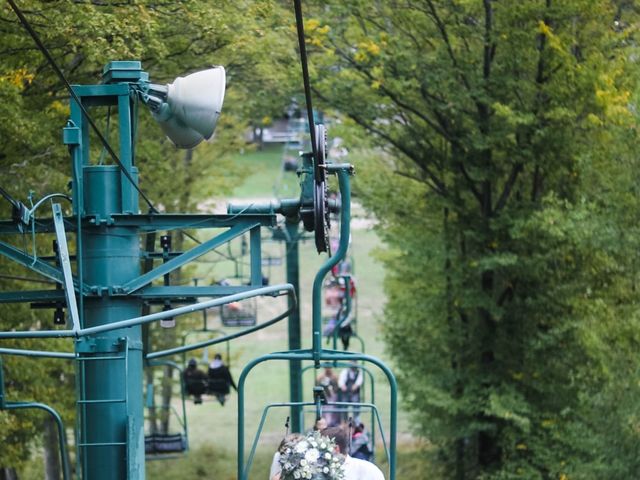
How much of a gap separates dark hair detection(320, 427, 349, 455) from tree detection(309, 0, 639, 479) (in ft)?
36.0

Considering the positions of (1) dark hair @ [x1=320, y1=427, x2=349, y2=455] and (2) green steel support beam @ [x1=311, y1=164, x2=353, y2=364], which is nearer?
(1) dark hair @ [x1=320, y1=427, x2=349, y2=455]

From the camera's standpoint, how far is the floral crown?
10875mm

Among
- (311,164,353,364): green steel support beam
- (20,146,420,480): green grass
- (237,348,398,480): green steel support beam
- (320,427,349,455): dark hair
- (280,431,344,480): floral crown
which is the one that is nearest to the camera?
(280,431,344,480): floral crown

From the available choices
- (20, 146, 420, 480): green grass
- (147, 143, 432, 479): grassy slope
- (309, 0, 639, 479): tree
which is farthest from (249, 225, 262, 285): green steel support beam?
(20, 146, 420, 480): green grass

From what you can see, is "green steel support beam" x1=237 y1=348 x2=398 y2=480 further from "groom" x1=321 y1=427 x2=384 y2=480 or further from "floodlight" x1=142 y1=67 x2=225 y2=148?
"floodlight" x1=142 y1=67 x2=225 y2=148

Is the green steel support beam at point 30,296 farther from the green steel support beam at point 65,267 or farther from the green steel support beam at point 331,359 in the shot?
the green steel support beam at point 331,359

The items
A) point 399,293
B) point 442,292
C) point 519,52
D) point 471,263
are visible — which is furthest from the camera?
point 399,293

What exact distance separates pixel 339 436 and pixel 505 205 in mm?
17351

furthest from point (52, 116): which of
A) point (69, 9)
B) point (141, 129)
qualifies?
point (141, 129)

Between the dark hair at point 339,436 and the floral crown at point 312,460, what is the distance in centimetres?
14

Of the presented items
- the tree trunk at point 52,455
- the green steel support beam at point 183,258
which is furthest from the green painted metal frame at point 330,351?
the tree trunk at point 52,455

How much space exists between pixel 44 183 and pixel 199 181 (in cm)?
1463

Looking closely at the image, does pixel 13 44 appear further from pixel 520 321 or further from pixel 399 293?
pixel 399 293

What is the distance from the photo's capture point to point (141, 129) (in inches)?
1067
